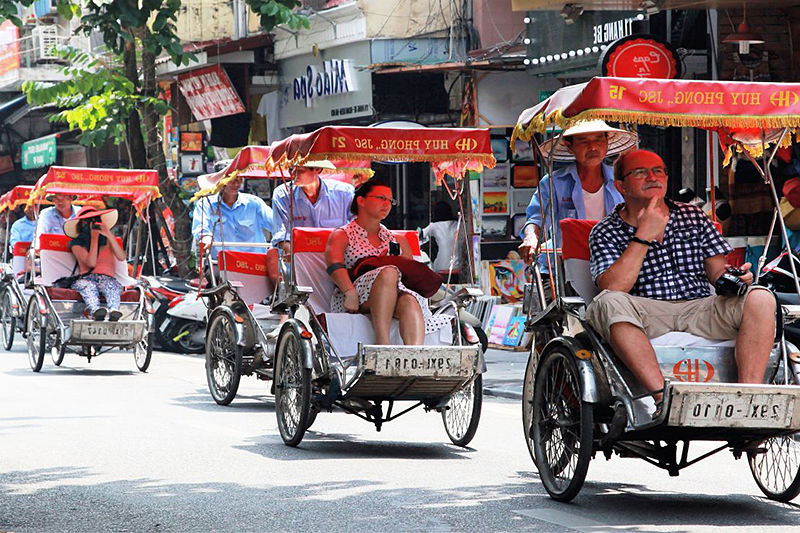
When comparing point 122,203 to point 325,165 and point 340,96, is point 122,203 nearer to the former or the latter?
point 340,96

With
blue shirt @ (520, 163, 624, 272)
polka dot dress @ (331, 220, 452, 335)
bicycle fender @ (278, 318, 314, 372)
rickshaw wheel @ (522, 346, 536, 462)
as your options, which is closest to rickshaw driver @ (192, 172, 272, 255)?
polka dot dress @ (331, 220, 452, 335)

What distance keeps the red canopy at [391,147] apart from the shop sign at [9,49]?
2482 cm

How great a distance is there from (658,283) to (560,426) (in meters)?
0.91

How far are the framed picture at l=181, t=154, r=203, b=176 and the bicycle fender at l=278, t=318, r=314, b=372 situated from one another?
1673cm

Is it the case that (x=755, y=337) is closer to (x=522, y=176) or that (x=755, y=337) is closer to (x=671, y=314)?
(x=671, y=314)

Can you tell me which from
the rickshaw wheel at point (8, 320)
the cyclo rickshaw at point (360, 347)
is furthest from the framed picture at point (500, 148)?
the cyclo rickshaw at point (360, 347)

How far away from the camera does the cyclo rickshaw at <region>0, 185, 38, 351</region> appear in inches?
728

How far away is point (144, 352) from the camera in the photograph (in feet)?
51.5

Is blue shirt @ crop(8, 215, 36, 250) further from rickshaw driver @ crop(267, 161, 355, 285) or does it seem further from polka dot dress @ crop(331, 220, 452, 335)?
polka dot dress @ crop(331, 220, 452, 335)

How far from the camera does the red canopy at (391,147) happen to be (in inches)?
377

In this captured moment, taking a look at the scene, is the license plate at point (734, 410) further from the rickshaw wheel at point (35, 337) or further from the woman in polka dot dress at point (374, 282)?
the rickshaw wheel at point (35, 337)

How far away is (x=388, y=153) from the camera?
32.2 feet

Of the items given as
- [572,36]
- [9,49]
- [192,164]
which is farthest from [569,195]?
[9,49]

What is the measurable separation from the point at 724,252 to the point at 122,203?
20.3m
